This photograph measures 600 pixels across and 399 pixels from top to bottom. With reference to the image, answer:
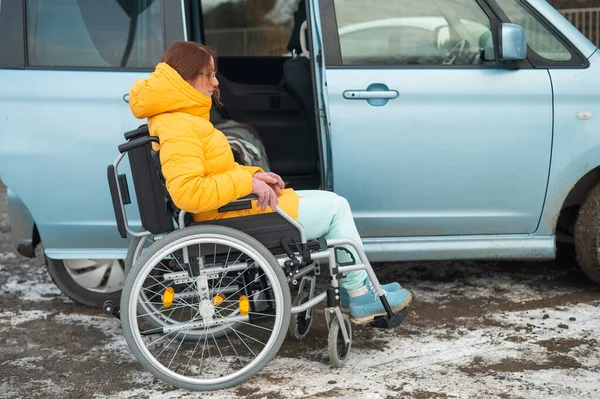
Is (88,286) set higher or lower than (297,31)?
lower

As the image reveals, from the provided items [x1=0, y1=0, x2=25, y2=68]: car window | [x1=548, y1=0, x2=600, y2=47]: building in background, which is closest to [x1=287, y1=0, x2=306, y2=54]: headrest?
[x1=0, y1=0, x2=25, y2=68]: car window

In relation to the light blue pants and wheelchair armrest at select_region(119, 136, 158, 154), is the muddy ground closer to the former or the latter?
the light blue pants

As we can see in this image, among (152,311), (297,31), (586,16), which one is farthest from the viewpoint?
(586,16)

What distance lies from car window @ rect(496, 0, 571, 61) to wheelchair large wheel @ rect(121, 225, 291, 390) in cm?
180

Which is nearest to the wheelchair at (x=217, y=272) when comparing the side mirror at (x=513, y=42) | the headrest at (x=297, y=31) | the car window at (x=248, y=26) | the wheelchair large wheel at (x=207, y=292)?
the wheelchair large wheel at (x=207, y=292)

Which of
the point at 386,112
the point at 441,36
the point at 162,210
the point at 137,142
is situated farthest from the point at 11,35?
the point at 441,36

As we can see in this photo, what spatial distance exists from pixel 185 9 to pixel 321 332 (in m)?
1.64

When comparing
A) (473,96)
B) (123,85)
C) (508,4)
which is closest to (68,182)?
(123,85)

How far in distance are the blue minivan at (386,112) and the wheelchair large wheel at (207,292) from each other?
0.85 m

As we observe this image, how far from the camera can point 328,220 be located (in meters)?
3.68

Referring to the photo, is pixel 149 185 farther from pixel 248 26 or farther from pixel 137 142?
pixel 248 26

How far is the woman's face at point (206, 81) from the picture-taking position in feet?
11.6

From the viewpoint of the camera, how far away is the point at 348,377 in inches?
145

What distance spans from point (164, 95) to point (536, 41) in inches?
76.5
